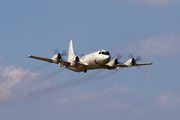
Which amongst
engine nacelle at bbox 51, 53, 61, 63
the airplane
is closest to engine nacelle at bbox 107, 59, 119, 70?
the airplane

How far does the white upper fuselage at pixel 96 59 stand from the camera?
50219mm

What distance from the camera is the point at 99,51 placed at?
51.1m

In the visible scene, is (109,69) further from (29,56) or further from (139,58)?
(29,56)

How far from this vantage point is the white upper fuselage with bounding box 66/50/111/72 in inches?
1977

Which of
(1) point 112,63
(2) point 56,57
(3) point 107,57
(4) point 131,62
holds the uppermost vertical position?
(2) point 56,57

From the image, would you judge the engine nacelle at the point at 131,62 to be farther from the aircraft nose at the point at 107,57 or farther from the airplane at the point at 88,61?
the aircraft nose at the point at 107,57

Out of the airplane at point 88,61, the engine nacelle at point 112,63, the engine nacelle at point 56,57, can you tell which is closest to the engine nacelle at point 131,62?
the airplane at point 88,61

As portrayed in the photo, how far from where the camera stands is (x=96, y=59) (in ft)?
166

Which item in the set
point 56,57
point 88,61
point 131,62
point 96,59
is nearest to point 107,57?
point 96,59

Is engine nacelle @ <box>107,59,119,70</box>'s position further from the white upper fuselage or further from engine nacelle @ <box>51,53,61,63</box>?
engine nacelle @ <box>51,53,61,63</box>

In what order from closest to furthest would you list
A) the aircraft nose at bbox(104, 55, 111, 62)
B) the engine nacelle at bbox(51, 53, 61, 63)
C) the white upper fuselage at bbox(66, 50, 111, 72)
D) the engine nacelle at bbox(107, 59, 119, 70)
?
the aircraft nose at bbox(104, 55, 111, 62), the white upper fuselage at bbox(66, 50, 111, 72), the engine nacelle at bbox(51, 53, 61, 63), the engine nacelle at bbox(107, 59, 119, 70)

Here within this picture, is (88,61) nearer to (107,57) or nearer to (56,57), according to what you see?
(107,57)

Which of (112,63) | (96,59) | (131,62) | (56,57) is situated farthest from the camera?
(131,62)

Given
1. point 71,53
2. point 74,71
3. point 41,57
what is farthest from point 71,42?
point 41,57
